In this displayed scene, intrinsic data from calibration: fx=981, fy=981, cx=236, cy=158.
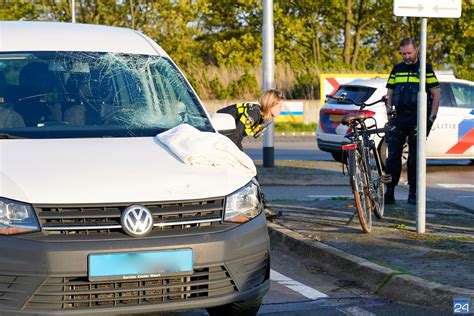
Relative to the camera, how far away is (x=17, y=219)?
5047 mm

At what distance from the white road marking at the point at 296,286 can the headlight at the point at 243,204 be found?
5.31 ft

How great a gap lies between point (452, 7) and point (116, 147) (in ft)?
15.0

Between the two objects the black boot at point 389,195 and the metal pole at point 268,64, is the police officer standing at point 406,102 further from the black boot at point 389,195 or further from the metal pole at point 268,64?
the metal pole at point 268,64

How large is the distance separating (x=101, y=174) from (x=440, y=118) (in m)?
12.9

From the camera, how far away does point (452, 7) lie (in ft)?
29.9

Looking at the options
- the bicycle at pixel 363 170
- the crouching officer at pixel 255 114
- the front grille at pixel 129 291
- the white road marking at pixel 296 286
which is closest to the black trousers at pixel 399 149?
the bicycle at pixel 363 170

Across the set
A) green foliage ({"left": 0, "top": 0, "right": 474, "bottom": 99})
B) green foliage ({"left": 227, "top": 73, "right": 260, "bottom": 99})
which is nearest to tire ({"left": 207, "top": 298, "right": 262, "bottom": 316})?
green foliage ({"left": 227, "top": 73, "right": 260, "bottom": 99})

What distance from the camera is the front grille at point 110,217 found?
505 centimetres

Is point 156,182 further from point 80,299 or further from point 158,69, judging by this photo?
point 158,69

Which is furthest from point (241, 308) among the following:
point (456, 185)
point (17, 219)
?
point (456, 185)

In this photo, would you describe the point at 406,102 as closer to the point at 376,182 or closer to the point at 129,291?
the point at 376,182

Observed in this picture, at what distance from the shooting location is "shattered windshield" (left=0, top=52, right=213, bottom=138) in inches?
243

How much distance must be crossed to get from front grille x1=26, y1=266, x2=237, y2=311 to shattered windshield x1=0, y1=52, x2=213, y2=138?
1203 millimetres

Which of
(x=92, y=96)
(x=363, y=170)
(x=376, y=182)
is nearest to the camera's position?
(x=92, y=96)
